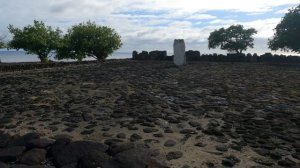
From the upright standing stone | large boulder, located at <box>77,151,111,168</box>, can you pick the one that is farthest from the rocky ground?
the upright standing stone

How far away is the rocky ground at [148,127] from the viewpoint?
27.3 feet

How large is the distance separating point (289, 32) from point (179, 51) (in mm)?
17784

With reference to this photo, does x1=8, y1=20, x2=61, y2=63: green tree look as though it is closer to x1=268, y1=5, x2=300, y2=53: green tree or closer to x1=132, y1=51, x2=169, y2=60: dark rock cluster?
x1=132, y1=51, x2=169, y2=60: dark rock cluster

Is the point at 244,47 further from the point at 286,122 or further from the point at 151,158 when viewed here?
the point at 151,158

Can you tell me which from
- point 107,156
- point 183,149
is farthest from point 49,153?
point 183,149

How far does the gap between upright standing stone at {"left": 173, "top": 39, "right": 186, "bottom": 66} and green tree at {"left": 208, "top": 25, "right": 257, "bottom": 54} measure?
30.3 metres

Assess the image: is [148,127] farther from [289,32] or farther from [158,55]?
[289,32]

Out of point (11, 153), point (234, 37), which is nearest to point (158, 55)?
point (234, 37)

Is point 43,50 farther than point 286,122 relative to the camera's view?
Yes

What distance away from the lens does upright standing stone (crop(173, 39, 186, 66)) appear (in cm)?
3041

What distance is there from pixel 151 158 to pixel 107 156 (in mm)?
946

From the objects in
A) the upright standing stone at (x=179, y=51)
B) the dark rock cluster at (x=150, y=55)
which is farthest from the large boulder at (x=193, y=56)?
the upright standing stone at (x=179, y=51)

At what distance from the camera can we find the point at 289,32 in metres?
42.6

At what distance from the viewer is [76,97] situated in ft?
46.9
